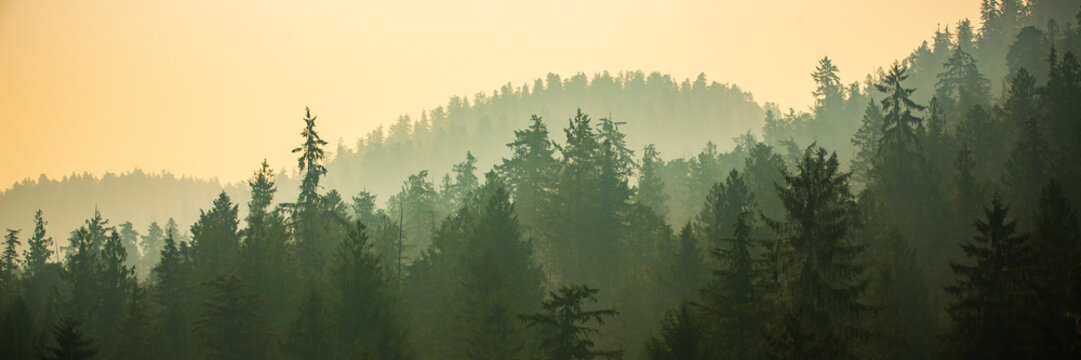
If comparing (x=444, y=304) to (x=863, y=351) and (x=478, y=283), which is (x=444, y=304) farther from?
(x=863, y=351)

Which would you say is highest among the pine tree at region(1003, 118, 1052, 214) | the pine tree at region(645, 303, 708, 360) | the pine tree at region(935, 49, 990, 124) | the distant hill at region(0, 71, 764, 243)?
the distant hill at region(0, 71, 764, 243)

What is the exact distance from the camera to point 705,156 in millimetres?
64750

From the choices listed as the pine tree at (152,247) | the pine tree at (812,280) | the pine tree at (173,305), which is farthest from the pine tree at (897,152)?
the pine tree at (152,247)

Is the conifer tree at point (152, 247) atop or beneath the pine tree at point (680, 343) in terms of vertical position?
atop

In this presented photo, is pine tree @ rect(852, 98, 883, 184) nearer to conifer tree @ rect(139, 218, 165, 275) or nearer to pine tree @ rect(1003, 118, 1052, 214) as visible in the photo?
pine tree @ rect(1003, 118, 1052, 214)

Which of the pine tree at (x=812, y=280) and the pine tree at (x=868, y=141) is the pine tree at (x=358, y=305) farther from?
the pine tree at (x=868, y=141)

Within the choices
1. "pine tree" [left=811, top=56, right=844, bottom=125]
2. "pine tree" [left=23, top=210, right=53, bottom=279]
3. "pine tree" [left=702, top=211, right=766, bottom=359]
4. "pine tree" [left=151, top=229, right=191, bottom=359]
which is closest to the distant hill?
"pine tree" [left=811, top=56, right=844, bottom=125]

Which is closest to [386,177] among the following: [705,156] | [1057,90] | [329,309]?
[705,156]

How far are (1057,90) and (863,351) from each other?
31175 mm

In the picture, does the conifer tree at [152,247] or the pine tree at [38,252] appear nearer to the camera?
the pine tree at [38,252]

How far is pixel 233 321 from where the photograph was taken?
33.0 m

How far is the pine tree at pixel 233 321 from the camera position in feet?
107

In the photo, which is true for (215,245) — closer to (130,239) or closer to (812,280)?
(812,280)

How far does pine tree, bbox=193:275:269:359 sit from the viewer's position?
3247 centimetres
